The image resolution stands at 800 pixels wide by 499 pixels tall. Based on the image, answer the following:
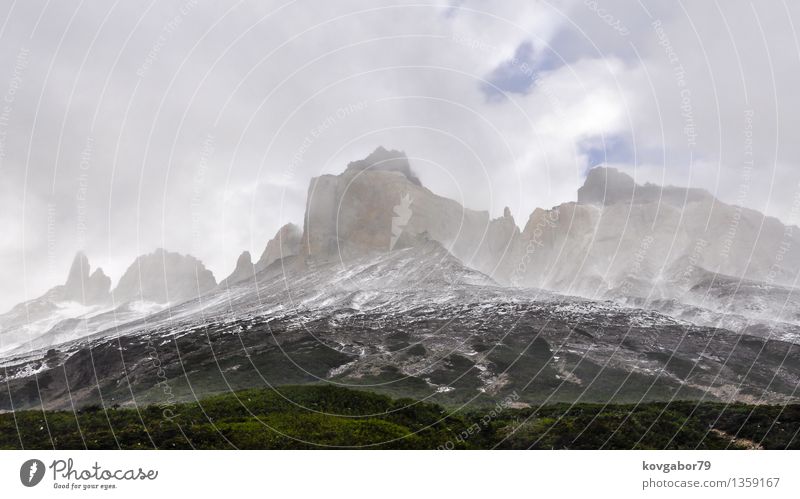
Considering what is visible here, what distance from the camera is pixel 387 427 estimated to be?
3675 centimetres

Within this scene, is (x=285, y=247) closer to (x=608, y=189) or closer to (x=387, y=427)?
(x=608, y=189)

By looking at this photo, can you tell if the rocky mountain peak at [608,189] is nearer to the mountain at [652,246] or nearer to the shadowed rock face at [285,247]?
the mountain at [652,246]

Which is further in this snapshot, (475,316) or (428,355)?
(475,316)

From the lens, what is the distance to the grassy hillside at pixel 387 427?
111ft

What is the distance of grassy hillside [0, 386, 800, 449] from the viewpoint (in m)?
33.9

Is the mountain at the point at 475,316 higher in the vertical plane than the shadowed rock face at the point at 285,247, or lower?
lower

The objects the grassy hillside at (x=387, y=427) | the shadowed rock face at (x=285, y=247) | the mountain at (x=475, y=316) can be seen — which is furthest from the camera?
the shadowed rock face at (x=285, y=247)

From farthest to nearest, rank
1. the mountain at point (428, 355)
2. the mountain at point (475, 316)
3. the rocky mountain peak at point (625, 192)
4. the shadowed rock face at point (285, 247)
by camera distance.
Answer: the shadowed rock face at point (285, 247) → the rocky mountain peak at point (625, 192) → the mountain at point (475, 316) → the mountain at point (428, 355)

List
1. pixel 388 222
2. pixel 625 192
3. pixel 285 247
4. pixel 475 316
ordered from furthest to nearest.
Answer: pixel 285 247, pixel 625 192, pixel 388 222, pixel 475 316

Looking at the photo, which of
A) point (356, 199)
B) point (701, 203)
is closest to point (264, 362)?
point (356, 199)

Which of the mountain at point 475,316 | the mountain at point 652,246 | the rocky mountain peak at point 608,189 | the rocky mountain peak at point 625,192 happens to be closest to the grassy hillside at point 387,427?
the mountain at point 475,316

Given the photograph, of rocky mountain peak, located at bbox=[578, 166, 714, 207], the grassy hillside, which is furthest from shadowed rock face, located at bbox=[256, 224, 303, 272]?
the grassy hillside

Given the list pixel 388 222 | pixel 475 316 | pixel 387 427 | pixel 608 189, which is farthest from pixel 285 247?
pixel 387 427
